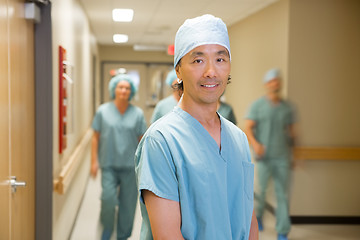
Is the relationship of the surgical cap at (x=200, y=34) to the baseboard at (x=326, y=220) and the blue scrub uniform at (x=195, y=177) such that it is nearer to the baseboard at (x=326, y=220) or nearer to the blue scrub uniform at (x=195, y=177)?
the blue scrub uniform at (x=195, y=177)

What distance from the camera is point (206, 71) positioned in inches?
43.3

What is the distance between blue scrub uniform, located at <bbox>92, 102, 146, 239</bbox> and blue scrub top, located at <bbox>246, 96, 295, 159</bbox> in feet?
3.49

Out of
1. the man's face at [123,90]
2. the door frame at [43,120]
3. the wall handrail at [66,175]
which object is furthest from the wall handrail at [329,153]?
the door frame at [43,120]

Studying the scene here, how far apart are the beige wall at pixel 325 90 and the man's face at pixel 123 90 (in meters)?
1.48

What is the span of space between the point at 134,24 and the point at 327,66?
124 inches

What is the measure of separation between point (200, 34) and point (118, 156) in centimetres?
211

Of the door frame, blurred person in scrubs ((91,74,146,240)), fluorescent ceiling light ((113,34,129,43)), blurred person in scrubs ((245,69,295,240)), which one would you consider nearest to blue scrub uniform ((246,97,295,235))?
blurred person in scrubs ((245,69,295,240))

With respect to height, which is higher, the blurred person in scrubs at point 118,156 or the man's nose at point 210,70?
the man's nose at point 210,70

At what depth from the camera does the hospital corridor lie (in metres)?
1.11

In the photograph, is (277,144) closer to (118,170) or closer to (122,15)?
(118,170)

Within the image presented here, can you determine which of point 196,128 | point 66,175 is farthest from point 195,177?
point 66,175

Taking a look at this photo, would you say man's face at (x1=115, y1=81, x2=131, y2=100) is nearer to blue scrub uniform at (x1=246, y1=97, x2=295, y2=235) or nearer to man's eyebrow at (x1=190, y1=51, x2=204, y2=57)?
blue scrub uniform at (x1=246, y1=97, x2=295, y2=235)

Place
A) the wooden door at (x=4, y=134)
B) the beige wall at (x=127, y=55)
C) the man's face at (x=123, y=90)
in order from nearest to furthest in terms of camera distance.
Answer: the wooden door at (x=4, y=134)
the man's face at (x=123, y=90)
the beige wall at (x=127, y=55)

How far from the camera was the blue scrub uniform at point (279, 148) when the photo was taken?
334 cm
